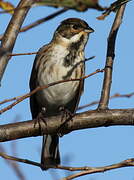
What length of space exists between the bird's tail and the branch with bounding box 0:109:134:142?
1.57 metres

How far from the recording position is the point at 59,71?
482 centimetres

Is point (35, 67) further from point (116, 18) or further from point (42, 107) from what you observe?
point (116, 18)

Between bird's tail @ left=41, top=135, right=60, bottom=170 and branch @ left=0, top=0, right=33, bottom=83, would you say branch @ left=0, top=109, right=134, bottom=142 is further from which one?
bird's tail @ left=41, top=135, right=60, bottom=170

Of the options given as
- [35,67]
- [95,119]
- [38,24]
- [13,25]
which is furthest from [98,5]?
[35,67]

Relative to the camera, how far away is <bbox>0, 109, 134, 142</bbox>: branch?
122 inches

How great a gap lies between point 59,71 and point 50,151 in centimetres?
113

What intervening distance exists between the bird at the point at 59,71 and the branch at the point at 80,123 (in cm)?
152

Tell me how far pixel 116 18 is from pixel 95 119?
113 centimetres

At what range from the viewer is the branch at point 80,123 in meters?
3.11

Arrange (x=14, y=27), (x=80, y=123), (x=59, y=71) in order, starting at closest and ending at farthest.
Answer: (x=14, y=27) < (x=80, y=123) < (x=59, y=71)

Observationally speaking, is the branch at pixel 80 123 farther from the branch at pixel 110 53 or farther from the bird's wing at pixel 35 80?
the bird's wing at pixel 35 80

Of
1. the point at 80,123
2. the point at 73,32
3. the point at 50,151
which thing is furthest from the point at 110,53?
the point at 50,151

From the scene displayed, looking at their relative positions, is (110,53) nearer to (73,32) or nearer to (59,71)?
(59,71)

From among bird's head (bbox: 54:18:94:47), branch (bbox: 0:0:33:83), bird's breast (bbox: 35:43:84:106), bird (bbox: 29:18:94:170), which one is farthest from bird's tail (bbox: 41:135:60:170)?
branch (bbox: 0:0:33:83)
